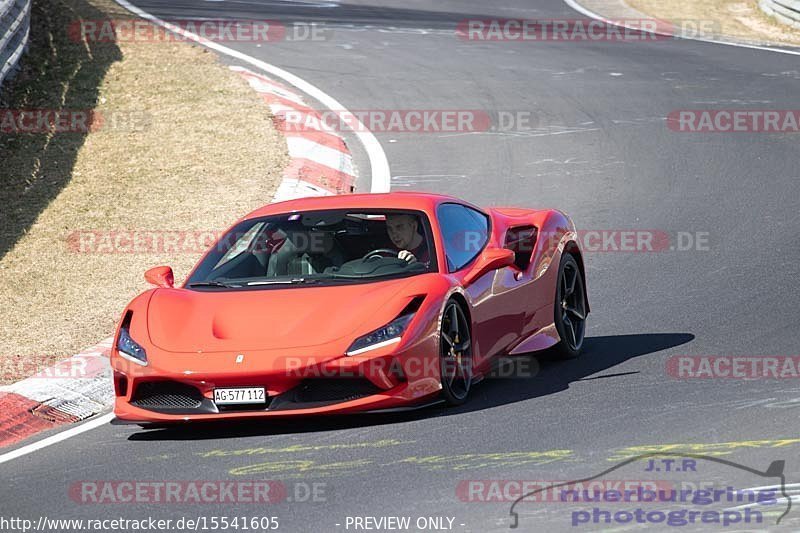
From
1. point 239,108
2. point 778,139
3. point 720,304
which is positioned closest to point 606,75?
point 778,139

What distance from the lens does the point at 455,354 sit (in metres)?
8.02

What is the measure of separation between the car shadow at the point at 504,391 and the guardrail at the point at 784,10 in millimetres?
17621

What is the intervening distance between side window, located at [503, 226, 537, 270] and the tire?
28 cm

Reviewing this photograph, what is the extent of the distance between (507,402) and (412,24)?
1820 cm

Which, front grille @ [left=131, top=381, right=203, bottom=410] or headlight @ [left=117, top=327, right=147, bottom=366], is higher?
headlight @ [left=117, top=327, right=147, bottom=366]

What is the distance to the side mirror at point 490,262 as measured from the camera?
8.52 meters

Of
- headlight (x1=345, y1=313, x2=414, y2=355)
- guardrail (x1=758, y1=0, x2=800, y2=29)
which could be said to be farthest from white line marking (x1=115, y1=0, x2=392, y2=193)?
guardrail (x1=758, y1=0, x2=800, y2=29)

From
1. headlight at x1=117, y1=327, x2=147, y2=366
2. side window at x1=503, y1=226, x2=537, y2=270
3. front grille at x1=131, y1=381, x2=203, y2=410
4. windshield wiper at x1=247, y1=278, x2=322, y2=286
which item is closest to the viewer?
front grille at x1=131, y1=381, x2=203, y2=410

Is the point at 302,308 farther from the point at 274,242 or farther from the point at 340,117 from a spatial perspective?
the point at 340,117

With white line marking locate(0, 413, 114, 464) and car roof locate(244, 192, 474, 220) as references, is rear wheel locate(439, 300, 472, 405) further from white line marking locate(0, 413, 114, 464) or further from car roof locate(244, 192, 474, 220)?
white line marking locate(0, 413, 114, 464)

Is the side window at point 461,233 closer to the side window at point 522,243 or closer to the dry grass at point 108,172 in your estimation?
the side window at point 522,243

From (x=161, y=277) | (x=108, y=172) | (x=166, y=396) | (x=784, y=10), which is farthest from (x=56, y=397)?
(x=784, y=10)

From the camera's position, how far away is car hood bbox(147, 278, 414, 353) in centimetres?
764

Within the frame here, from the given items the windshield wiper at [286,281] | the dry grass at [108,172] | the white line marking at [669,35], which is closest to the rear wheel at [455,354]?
the windshield wiper at [286,281]
